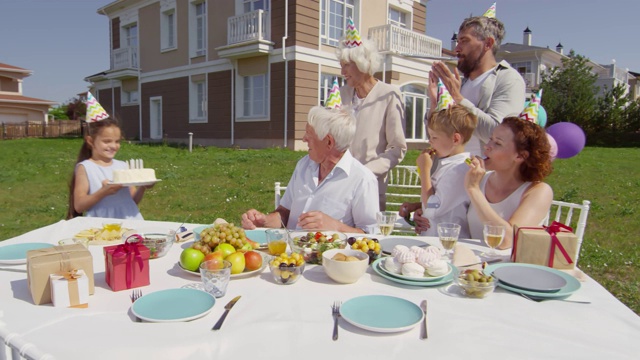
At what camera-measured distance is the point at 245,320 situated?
1328 millimetres

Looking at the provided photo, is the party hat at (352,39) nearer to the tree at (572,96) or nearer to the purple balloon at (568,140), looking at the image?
the purple balloon at (568,140)

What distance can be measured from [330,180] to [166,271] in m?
1.22

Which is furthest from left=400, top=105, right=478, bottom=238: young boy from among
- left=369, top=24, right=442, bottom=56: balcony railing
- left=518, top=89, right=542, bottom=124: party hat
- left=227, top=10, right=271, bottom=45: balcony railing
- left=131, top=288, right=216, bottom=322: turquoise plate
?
left=369, top=24, right=442, bottom=56: balcony railing

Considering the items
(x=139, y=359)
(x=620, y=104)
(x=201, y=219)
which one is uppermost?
(x=620, y=104)

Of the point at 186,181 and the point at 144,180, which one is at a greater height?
the point at 144,180

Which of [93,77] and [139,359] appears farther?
[93,77]

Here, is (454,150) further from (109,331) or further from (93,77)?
(93,77)

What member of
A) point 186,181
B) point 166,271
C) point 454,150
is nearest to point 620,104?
point 186,181

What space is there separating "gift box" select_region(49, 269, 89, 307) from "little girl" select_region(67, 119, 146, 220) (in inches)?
70.4

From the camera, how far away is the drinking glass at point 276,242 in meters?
1.94

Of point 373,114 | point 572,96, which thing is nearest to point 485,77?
point 373,114

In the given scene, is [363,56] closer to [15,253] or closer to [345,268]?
[345,268]

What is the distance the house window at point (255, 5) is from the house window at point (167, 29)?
179 inches

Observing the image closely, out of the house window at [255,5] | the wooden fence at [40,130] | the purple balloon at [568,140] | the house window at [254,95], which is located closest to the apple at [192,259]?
the purple balloon at [568,140]
